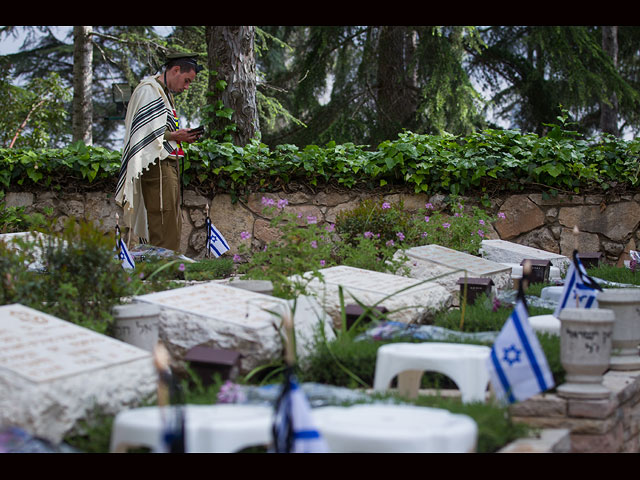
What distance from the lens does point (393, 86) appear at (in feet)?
39.5

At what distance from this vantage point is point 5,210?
751cm

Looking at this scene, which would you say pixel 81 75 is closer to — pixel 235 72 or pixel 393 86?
pixel 235 72

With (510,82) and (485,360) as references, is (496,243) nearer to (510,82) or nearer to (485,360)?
(485,360)

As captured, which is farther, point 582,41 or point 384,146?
point 582,41

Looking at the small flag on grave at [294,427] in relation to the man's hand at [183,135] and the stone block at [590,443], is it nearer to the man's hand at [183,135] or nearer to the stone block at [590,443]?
the stone block at [590,443]

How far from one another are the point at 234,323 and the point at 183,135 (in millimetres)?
2981

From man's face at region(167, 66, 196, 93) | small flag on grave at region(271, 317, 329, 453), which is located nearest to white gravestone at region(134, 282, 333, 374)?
small flag on grave at region(271, 317, 329, 453)

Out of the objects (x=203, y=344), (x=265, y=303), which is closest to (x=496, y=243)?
(x=265, y=303)

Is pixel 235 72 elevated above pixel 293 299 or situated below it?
above

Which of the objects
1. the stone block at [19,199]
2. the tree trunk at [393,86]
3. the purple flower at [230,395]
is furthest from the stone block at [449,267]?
the tree trunk at [393,86]

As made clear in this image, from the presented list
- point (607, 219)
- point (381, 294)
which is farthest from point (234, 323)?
point (607, 219)

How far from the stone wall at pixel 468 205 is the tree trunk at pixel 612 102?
561cm
